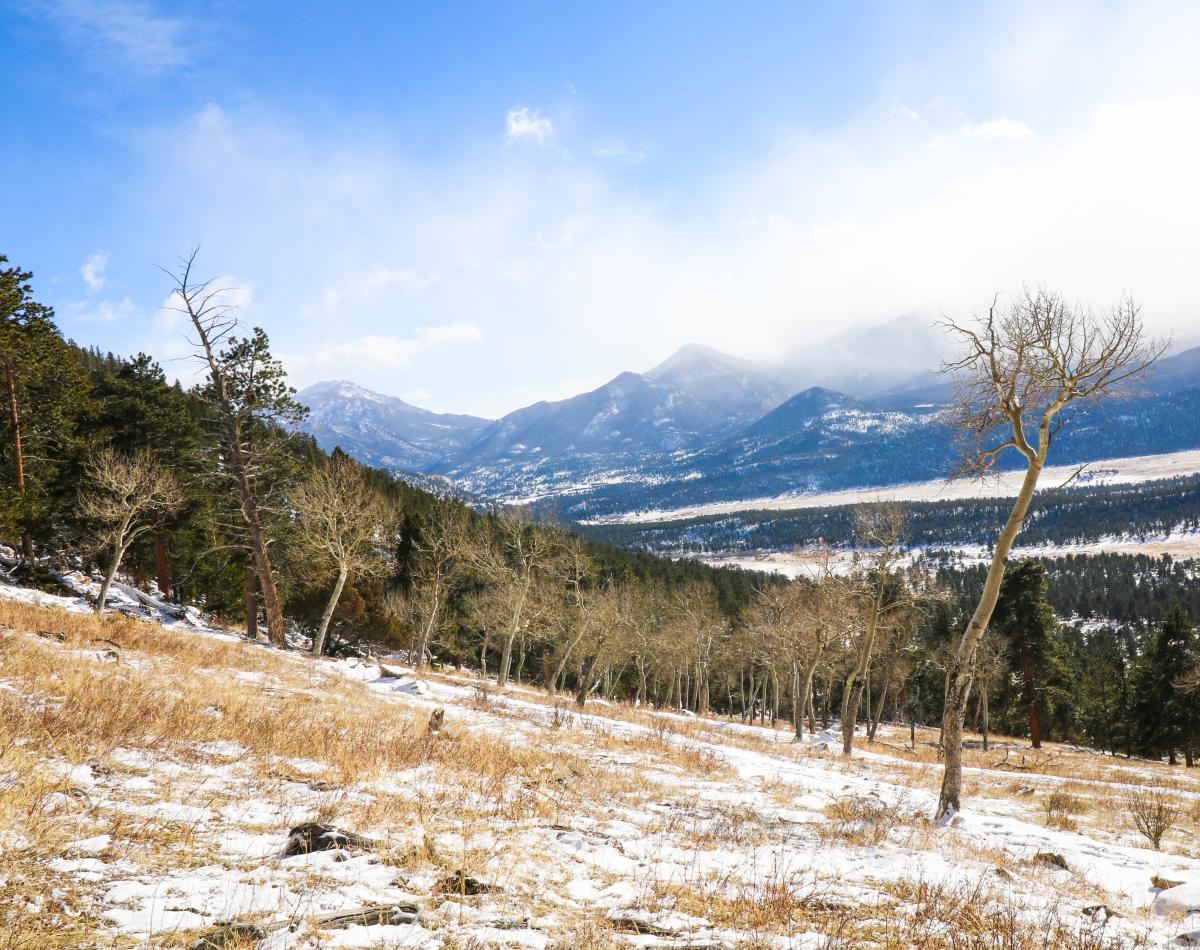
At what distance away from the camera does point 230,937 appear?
11.1 feet

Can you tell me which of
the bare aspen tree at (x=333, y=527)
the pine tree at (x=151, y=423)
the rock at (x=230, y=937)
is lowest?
the rock at (x=230, y=937)

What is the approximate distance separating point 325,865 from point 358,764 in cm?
356

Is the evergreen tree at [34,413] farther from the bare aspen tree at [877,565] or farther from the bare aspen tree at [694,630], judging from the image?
the bare aspen tree at [694,630]

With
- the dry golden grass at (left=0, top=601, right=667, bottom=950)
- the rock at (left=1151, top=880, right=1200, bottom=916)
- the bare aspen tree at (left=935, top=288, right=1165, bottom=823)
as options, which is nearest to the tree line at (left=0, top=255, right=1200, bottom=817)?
the bare aspen tree at (left=935, top=288, right=1165, bottom=823)

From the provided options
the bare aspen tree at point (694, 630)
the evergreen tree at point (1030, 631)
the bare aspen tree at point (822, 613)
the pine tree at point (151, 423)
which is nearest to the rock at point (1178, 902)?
the bare aspen tree at point (822, 613)

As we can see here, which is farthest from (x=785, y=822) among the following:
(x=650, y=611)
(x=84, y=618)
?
(x=650, y=611)

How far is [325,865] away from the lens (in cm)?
475

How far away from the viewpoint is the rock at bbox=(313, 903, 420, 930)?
150 inches

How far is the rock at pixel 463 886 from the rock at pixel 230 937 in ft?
4.64

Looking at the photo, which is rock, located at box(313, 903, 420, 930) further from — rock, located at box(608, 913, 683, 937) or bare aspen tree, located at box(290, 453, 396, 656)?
bare aspen tree, located at box(290, 453, 396, 656)

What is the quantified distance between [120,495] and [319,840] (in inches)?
1116

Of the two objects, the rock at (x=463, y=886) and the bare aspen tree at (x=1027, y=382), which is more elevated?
the bare aspen tree at (x=1027, y=382)

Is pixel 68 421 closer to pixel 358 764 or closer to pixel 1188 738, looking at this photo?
pixel 358 764

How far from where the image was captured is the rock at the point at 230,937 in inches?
129
